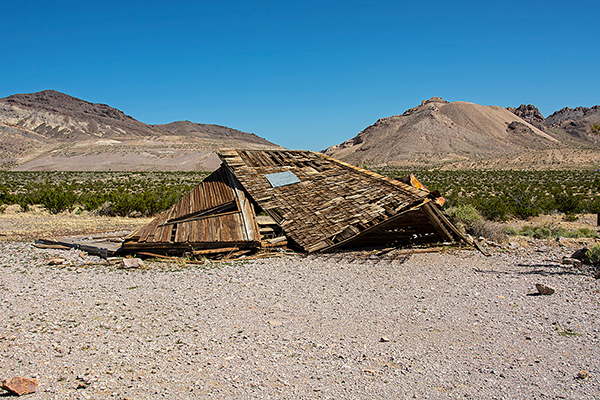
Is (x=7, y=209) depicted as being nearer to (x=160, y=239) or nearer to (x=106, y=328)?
(x=160, y=239)

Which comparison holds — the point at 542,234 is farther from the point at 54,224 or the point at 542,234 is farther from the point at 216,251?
the point at 54,224

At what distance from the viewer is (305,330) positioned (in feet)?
18.2

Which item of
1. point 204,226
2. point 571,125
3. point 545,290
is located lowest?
point 545,290

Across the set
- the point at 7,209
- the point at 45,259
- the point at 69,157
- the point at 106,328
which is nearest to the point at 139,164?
the point at 69,157

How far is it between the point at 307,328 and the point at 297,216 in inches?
205

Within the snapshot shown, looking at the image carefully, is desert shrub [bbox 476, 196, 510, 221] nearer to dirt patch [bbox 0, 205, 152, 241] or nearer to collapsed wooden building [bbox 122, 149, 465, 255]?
collapsed wooden building [bbox 122, 149, 465, 255]

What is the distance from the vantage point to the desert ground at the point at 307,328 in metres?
4.13

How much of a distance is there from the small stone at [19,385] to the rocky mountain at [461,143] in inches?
2753

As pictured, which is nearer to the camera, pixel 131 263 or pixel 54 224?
pixel 131 263

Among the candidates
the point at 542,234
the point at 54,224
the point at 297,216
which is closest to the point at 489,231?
the point at 542,234

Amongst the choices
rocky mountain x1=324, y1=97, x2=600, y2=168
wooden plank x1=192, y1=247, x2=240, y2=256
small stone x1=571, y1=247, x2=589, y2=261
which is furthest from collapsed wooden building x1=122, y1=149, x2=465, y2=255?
rocky mountain x1=324, y1=97, x2=600, y2=168

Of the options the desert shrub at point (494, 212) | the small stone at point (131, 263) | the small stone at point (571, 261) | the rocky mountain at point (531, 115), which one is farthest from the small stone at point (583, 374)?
the rocky mountain at point (531, 115)

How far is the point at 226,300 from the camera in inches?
267

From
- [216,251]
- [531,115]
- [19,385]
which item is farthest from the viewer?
[531,115]
